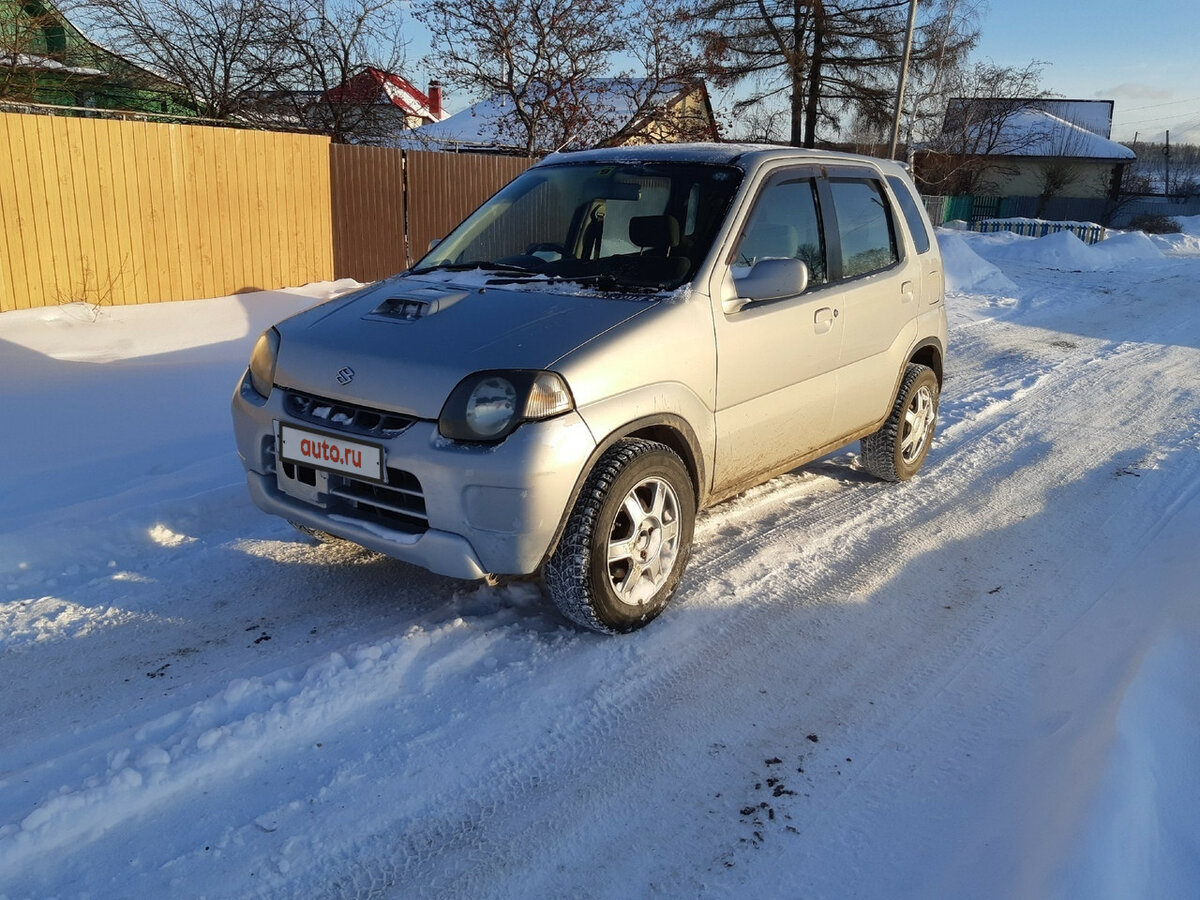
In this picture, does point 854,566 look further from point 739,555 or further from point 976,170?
point 976,170

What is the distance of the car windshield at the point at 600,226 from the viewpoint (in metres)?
4.15

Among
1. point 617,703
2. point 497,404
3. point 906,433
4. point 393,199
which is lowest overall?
point 617,703

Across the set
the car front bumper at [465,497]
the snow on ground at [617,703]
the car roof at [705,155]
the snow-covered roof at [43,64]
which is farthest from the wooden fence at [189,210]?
the car front bumper at [465,497]

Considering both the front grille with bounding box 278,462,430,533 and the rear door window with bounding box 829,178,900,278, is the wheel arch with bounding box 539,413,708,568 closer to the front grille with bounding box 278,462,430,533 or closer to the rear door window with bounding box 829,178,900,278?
the front grille with bounding box 278,462,430,533

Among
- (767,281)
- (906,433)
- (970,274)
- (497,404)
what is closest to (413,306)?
(497,404)

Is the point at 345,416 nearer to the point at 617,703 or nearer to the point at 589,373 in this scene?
the point at 589,373

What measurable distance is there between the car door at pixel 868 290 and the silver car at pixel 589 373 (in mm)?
23

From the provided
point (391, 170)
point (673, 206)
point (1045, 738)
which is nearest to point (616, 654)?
point (1045, 738)

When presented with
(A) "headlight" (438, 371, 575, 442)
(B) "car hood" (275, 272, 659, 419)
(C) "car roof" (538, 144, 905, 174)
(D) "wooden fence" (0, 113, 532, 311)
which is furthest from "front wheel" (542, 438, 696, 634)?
(D) "wooden fence" (0, 113, 532, 311)

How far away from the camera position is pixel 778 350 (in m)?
4.33

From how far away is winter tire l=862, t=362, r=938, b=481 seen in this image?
563 cm

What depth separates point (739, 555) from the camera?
4.66m

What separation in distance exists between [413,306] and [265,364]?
688mm

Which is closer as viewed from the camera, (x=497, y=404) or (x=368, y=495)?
(x=497, y=404)
